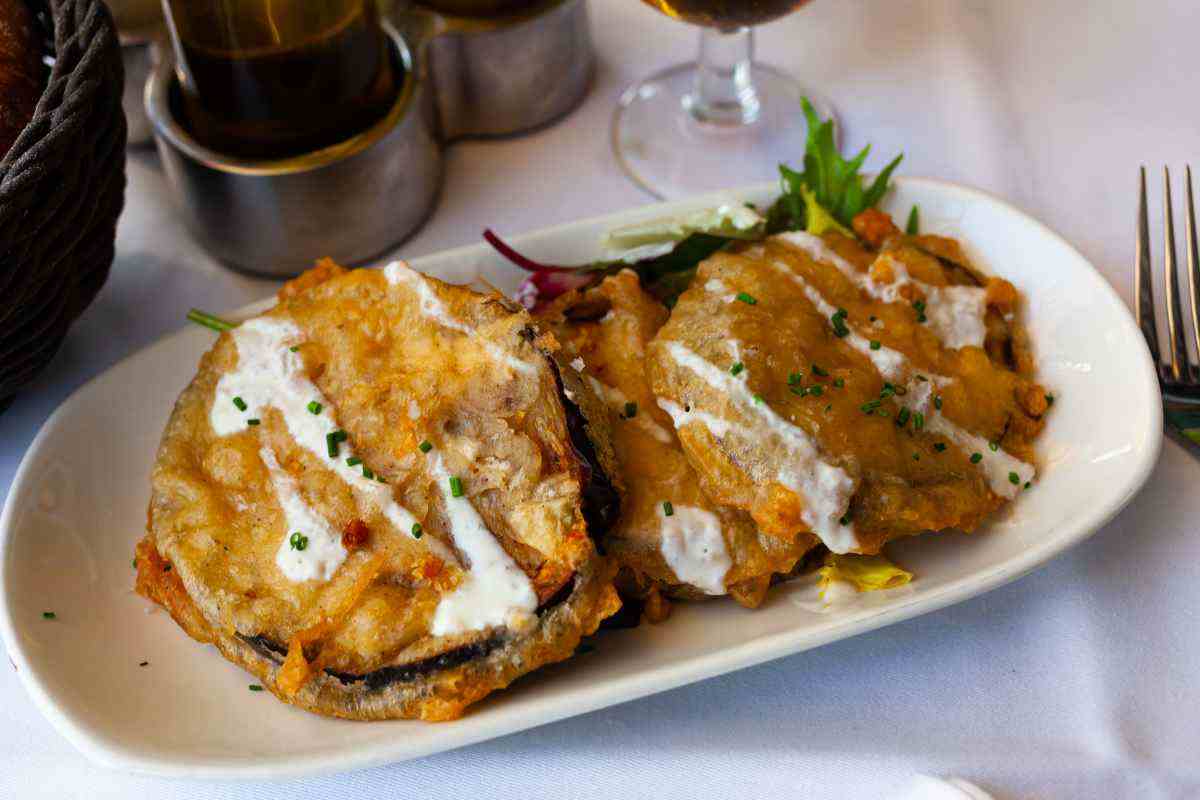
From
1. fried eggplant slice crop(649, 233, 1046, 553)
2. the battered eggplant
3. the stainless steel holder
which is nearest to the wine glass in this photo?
the stainless steel holder

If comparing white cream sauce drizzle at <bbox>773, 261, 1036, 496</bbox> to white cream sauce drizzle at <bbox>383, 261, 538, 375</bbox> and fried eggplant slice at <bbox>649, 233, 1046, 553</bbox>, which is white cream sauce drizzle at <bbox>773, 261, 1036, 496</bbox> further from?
white cream sauce drizzle at <bbox>383, 261, 538, 375</bbox>

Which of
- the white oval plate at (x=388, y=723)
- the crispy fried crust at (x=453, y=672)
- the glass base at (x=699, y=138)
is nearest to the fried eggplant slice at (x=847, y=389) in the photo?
the white oval plate at (x=388, y=723)

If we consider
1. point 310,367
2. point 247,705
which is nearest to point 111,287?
point 310,367

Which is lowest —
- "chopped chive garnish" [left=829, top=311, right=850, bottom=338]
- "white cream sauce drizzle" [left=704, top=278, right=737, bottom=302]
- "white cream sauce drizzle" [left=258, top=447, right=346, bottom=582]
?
"white cream sauce drizzle" [left=258, top=447, right=346, bottom=582]

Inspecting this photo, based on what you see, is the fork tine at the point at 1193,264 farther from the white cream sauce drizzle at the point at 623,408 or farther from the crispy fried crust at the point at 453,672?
the crispy fried crust at the point at 453,672

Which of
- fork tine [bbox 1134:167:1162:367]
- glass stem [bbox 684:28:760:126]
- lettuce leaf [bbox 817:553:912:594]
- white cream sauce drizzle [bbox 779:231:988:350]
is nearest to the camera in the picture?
lettuce leaf [bbox 817:553:912:594]

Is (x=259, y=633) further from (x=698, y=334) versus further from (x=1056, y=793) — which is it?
(x=1056, y=793)

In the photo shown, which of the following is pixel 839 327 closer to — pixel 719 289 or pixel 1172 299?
pixel 719 289
